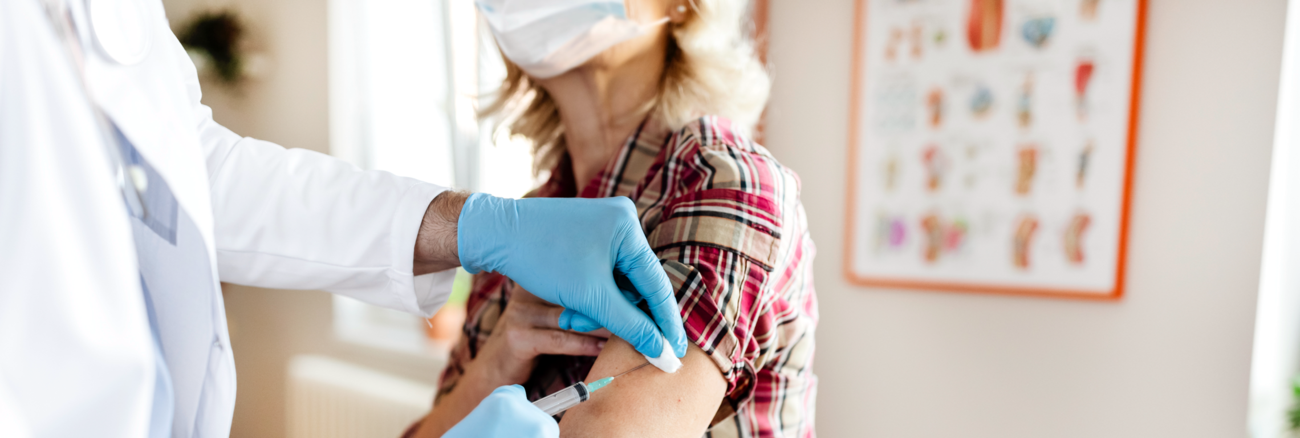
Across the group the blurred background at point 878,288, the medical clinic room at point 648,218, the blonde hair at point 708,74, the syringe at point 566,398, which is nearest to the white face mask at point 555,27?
the medical clinic room at point 648,218

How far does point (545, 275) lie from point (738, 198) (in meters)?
0.22

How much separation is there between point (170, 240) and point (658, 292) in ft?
1.41

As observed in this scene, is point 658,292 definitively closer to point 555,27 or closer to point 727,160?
point 727,160

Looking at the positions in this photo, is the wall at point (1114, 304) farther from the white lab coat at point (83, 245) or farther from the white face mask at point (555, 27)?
the white lab coat at point (83, 245)

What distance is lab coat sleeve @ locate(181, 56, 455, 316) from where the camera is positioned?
632 millimetres

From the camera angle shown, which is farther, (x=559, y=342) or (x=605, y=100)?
(x=605, y=100)

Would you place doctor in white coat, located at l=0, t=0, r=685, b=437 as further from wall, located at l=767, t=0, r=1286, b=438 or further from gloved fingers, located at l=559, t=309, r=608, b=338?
wall, located at l=767, t=0, r=1286, b=438

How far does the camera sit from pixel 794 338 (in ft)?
2.43

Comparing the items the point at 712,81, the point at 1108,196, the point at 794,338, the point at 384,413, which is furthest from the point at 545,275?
the point at 1108,196

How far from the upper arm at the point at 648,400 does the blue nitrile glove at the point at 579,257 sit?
0.02 meters

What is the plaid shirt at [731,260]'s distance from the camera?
0.59m

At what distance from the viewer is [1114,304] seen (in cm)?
126

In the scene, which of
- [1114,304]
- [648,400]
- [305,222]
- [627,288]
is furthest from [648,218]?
[1114,304]

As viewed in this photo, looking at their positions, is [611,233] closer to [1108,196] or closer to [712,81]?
[712,81]
